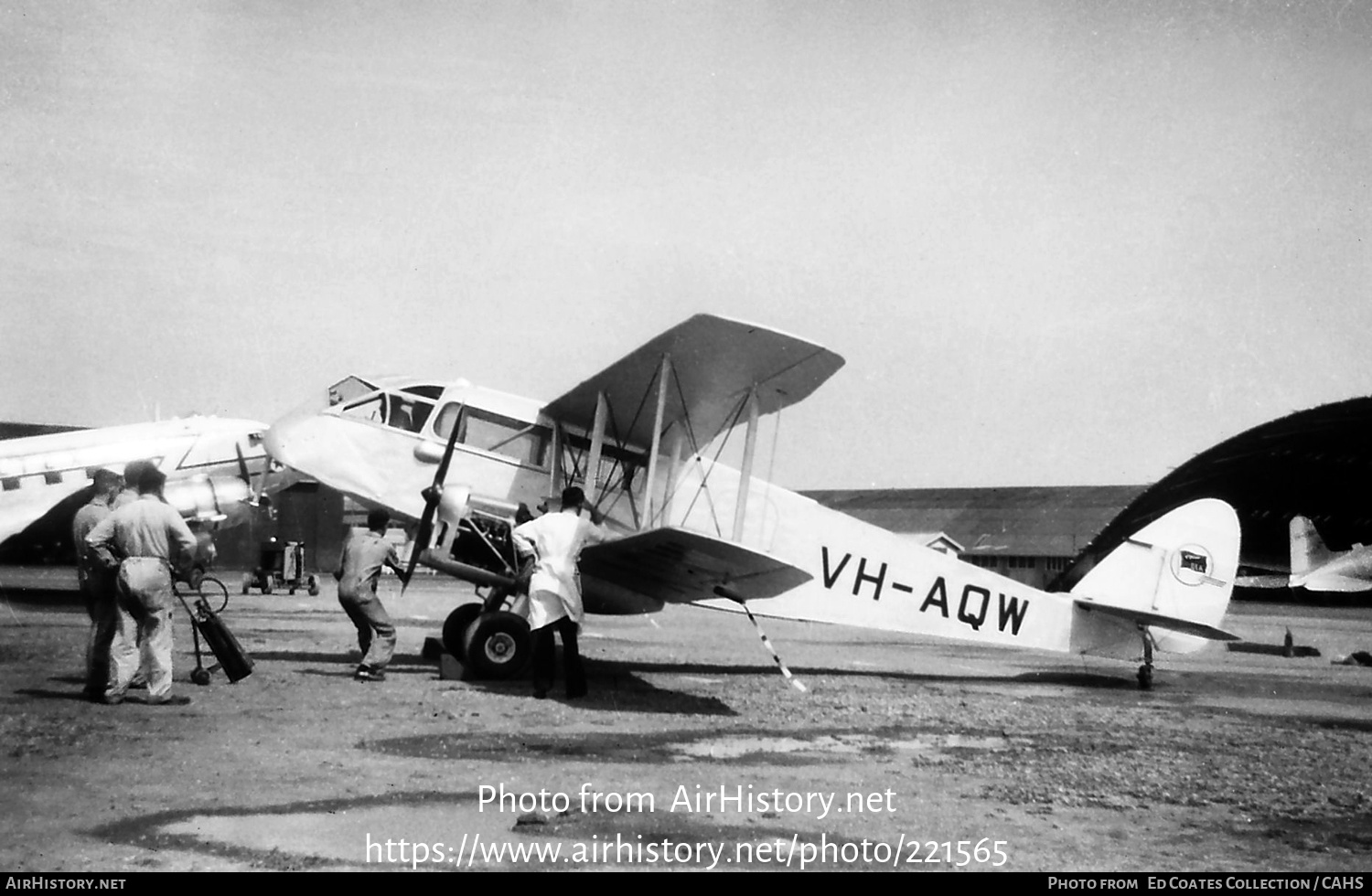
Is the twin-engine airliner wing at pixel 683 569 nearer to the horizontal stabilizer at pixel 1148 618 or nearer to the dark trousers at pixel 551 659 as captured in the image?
the dark trousers at pixel 551 659

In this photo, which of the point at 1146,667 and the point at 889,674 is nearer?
the point at 1146,667

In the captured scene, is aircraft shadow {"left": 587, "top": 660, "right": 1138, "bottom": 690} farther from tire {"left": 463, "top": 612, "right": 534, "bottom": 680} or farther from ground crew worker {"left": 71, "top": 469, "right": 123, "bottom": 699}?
ground crew worker {"left": 71, "top": 469, "right": 123, "bottom": 699}

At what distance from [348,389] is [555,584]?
3550 mm

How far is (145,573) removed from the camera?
22.8ft

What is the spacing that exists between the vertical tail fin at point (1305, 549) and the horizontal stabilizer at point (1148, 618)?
2353 centimetres

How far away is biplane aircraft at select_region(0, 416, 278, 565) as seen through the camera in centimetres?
1642

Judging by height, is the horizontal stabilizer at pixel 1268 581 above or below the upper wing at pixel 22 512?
above

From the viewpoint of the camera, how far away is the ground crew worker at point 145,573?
6.95 m

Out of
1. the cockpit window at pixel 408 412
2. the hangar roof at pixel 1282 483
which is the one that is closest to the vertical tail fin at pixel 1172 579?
the cockpit window at pixel 408 412

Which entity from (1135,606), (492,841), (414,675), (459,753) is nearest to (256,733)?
(459,753)

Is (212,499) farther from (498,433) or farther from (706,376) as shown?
(706,376)

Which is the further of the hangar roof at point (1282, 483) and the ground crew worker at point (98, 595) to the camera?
the hangar roof at point (1282, 483)

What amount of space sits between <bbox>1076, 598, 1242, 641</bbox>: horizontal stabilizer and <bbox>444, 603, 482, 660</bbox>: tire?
6446 millimetres

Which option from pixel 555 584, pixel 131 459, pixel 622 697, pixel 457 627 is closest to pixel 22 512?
pixel 131 459
